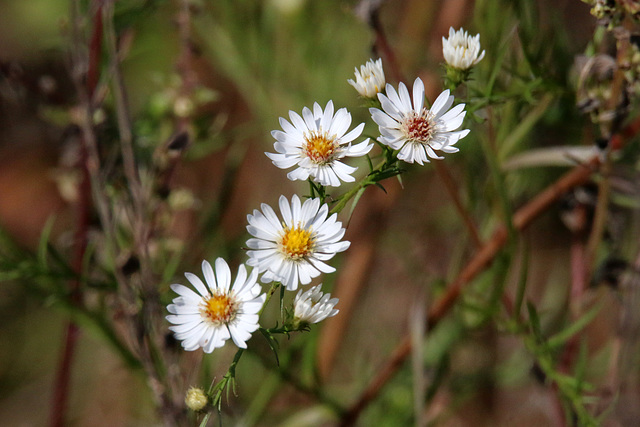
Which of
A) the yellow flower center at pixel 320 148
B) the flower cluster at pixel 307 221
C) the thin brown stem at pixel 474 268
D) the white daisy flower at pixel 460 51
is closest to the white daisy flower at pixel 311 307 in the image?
the flower cluster at pixel 307 221

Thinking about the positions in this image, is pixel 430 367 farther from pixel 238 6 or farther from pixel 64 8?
pixel 64 8

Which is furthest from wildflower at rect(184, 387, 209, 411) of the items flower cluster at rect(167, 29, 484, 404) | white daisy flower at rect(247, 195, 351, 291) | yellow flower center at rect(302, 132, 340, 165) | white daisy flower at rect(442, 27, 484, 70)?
white daisy flower at rect(442, 27, 484, 70)

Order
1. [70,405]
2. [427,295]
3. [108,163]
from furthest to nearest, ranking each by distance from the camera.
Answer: [70,405] < [427,295] < [108,163]

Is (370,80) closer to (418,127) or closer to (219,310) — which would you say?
(418,127)

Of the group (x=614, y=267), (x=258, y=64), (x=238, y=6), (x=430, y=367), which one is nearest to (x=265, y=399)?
(x=430, y=367)

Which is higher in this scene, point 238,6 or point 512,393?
point 238,6

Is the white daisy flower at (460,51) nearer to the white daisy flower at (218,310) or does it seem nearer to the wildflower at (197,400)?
the white daisy flower at (218,310)
